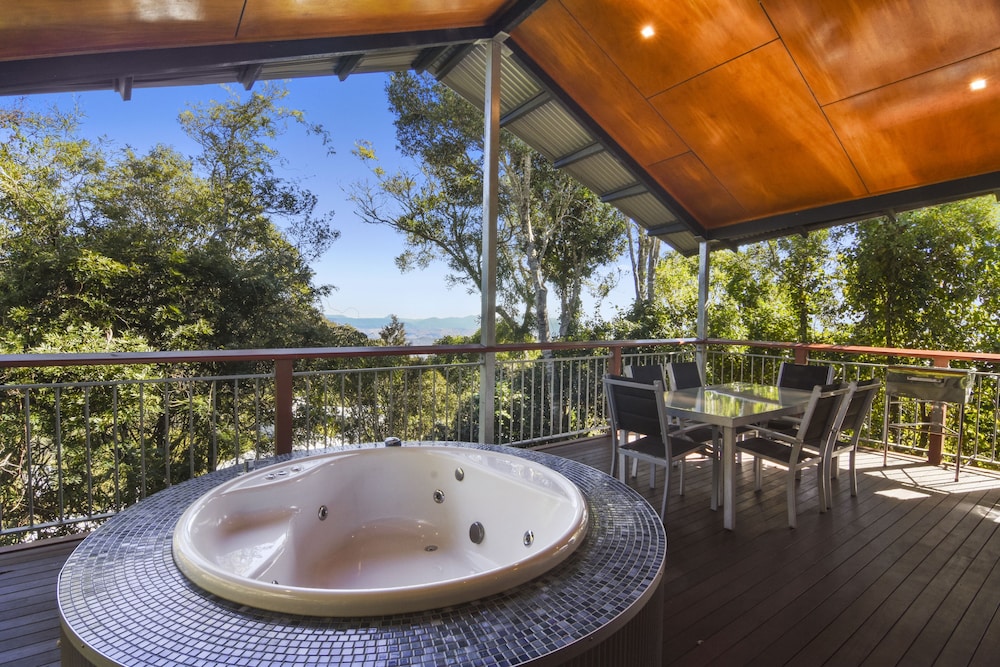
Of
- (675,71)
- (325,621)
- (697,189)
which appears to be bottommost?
(325,621)

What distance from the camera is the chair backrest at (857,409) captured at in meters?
3.12

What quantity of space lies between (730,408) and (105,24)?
383 centimetres

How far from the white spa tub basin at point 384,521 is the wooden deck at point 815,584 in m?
0.61

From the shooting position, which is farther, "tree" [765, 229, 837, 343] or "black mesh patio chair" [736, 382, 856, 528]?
"tree" [765, 229, 837, 343]

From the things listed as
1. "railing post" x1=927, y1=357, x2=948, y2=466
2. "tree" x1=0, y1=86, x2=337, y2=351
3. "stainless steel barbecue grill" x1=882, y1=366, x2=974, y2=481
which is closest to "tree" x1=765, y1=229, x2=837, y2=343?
"railing post" x1=927, y1=357, x2=948, y2=466

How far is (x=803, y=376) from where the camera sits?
164 inches

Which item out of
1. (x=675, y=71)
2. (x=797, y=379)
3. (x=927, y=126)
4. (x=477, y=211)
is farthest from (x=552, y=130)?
(x=477, y=211)

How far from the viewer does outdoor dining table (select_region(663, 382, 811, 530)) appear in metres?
2.87

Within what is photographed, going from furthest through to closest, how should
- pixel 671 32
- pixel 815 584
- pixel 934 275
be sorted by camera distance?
pixel 934 275
pixel 671 32
pixel 815 584

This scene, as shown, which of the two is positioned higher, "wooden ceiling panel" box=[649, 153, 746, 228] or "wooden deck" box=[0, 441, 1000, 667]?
"wooden ceiling panel" box=[649, 153, 746, 228]

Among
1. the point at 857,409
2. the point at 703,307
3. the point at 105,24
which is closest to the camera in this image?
the point at 105,24

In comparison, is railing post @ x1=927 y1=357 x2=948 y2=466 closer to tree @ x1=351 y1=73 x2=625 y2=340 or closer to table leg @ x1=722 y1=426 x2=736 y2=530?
table leg @ x1=722 y1=426 x2=736 y2=530

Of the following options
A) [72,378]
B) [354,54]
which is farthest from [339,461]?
[72,378]

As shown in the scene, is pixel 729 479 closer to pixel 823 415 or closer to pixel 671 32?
pixel 823 415
